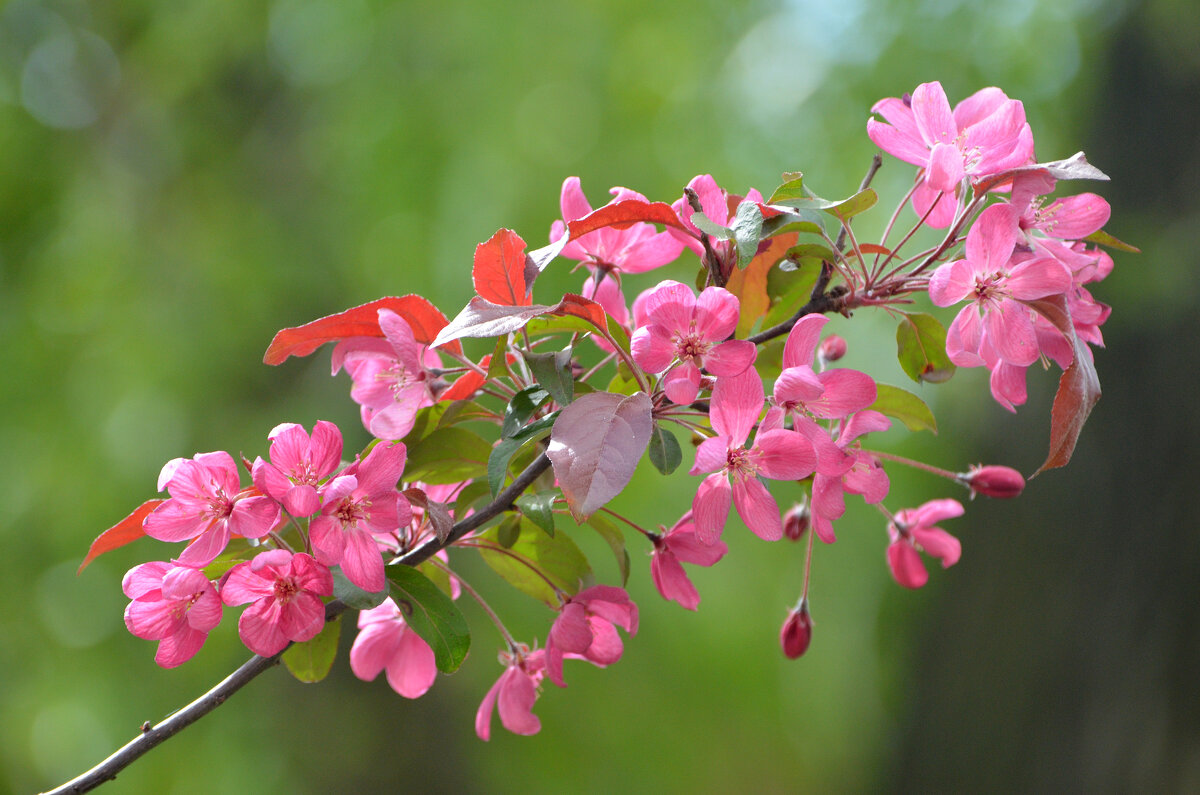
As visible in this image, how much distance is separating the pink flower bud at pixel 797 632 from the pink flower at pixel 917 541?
0.11m

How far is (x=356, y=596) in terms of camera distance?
709mm

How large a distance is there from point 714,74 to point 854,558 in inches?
103

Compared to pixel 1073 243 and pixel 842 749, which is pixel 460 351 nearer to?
pixel 1073 243

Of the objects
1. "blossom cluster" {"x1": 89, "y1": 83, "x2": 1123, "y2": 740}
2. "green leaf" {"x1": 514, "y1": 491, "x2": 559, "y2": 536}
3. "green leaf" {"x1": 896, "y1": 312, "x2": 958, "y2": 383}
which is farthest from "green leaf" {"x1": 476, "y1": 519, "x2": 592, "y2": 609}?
"green leaf" {"x1": 896, "y1": 312, "x2": 958, "y2": 383}

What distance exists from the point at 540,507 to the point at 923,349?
39 cm

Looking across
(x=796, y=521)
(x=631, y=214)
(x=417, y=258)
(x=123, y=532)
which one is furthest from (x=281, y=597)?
(x=417, y=258)

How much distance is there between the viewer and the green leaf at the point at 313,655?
85cm

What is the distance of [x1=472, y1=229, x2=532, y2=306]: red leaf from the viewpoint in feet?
2.53

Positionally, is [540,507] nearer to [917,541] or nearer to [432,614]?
[432,614]

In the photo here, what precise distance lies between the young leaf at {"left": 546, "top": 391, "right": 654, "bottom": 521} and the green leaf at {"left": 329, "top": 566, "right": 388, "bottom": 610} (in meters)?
0.18

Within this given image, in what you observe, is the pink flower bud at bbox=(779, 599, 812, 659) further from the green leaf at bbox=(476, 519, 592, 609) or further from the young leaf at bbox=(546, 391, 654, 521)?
the young leaf at bbox=(546, 391, 654, 521)

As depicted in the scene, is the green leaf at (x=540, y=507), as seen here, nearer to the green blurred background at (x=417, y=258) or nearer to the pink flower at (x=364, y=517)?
the pink flower at (x=364, y=517)

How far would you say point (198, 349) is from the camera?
3.96 m

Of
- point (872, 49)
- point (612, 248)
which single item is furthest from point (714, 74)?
point (612, 248)
